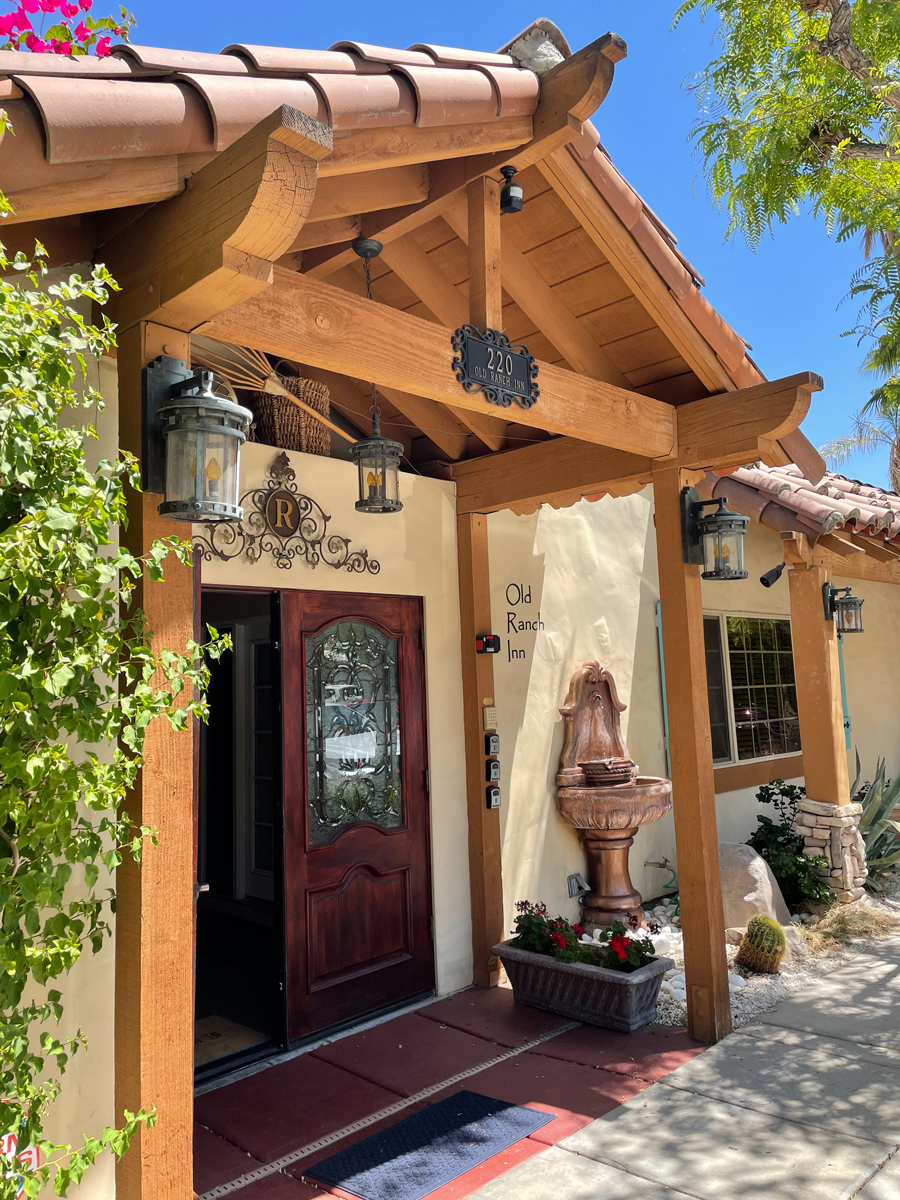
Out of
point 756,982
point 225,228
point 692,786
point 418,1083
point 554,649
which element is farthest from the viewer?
point 554,649

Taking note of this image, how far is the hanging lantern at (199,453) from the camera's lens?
2088 mm

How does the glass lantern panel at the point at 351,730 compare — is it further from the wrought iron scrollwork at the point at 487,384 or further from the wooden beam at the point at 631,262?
the wooden beam at the point at 631,262

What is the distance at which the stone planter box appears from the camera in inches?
161

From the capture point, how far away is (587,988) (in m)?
4.21

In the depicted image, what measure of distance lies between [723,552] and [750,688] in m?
3.99

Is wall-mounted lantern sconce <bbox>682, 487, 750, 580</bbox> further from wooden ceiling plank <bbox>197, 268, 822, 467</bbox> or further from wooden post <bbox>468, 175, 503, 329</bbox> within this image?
wooden post <bbox>468, 175, 503, 329</bbox>

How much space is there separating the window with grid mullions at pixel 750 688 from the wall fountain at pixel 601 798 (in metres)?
1.96

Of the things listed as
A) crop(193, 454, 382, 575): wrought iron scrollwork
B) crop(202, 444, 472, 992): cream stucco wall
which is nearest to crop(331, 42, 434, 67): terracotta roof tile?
crop(193, 454, 382, 575): wrought iron scrollwork

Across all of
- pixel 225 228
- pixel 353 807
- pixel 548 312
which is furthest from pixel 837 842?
pixel 225 228

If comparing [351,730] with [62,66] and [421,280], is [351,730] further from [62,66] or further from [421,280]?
[62,66]

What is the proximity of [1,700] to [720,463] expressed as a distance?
11.3ft

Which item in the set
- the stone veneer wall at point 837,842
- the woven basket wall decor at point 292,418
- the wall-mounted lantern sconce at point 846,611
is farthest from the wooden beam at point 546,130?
the stone veneer wall at point 837,842

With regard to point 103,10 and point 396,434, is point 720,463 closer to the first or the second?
point 396,434

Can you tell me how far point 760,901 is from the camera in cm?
535
